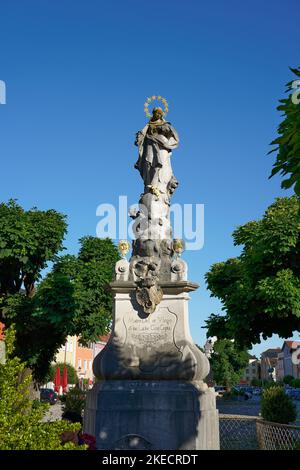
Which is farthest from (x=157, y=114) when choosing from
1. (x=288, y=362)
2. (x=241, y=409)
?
(x=288, y=362)

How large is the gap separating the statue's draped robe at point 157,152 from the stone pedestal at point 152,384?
9.90 ft

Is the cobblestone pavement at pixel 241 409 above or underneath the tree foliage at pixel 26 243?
underneath

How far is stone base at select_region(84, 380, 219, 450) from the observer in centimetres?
891

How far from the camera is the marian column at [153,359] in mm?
9016

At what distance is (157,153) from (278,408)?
10057 mm

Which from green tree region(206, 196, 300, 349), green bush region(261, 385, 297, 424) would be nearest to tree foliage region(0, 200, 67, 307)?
green tree region(206, 196, 300, 349)

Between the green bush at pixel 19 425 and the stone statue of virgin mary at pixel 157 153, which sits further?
the stone statue of virgin mary at pixel 157 153

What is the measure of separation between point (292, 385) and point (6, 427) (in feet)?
295

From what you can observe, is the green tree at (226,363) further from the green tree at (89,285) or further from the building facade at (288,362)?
the building facade at (288,362)

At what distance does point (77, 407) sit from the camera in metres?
17.1

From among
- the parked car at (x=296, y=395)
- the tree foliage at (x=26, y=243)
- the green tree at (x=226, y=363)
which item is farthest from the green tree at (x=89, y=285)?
the parked car at (x=296, y=395)

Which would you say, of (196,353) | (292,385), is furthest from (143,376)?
(292,385)

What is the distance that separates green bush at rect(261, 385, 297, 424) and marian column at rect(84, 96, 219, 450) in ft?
23.9

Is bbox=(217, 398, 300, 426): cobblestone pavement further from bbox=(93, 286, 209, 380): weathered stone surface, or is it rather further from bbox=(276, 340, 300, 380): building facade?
bbox=(276, 340, 300, 380): building facade
